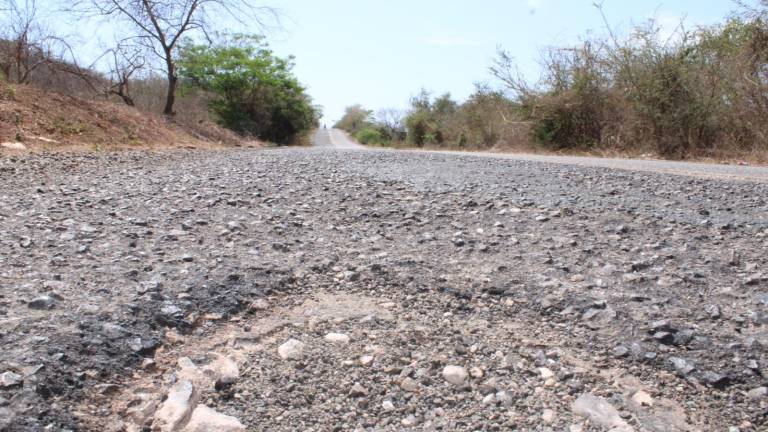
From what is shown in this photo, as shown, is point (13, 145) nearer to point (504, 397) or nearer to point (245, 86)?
point (504, 397)

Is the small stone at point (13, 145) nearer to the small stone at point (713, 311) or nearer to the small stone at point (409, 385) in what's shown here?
the small stone at point (409, 385)

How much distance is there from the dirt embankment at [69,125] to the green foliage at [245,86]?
12.4 m

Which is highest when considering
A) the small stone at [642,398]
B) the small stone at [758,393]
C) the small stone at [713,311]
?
the small stone at [713,311]

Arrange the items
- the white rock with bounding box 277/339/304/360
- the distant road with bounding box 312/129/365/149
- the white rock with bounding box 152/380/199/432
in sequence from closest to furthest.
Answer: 1. the white rock with bounding box 152/380/199/432
2. the white rock with bounding box 277/339/304/360
3. the distant road with bounding box 312/129/365/149

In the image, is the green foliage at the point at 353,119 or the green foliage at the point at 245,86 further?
the green foliage at the point at 353,119

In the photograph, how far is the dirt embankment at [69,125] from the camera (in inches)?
330

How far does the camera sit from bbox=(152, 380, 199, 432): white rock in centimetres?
174

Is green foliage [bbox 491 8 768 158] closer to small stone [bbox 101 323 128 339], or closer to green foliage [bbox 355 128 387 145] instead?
small stone [bbox 101 323 128 339]

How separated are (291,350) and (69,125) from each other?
8961mm

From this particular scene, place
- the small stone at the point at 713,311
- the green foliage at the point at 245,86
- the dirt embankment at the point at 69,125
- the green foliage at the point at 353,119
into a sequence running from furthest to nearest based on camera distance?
the green foliage at the point at 353,119
the green foliage at the point at 245,86
the dirt embankment at the point at 69,125
the small stone at the point at 713,311

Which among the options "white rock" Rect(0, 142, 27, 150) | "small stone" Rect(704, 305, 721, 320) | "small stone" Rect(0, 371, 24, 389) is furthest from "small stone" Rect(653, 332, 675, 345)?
"white rock" Rect(0, 142, 27, 150)

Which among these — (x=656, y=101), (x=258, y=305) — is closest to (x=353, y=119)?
(x=656, y=101)

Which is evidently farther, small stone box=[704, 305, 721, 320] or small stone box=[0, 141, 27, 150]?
small stone box=[0, 141, 27, 150]

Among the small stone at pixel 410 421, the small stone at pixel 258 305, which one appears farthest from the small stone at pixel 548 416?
the small stone at pixel 258 305
